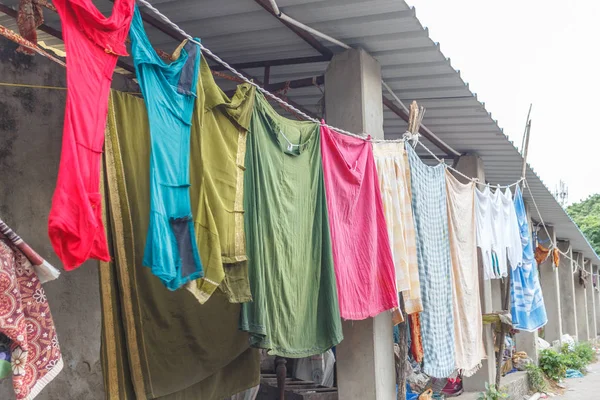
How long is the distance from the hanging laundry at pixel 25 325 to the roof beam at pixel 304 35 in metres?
2.54

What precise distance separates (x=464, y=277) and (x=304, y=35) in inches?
117

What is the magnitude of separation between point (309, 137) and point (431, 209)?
6.24ft

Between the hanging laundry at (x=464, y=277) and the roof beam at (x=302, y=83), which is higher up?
the roof beam at (x=302, y=83)

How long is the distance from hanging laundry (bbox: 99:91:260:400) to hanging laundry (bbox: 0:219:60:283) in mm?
473

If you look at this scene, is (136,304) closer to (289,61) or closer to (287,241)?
(287,241)

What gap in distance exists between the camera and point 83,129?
2.41 meters

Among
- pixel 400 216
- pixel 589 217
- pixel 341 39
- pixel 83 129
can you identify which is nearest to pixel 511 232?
pixel 400 216

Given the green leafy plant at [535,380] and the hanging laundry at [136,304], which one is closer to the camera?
the hanging laundry at [136,304]

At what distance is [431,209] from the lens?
5711mm

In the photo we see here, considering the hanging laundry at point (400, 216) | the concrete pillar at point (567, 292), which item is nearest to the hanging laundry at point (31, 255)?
the hanging laundry at point (400, 216)

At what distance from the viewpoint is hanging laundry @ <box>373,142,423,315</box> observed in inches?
197

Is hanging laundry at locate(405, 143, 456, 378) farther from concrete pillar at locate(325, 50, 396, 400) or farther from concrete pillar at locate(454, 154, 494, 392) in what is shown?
concrete pillar at locate(454, 154, 494, 392)

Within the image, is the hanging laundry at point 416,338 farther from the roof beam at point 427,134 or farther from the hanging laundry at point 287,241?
the roof beam at point 427,134

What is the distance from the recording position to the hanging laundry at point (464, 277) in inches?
245
